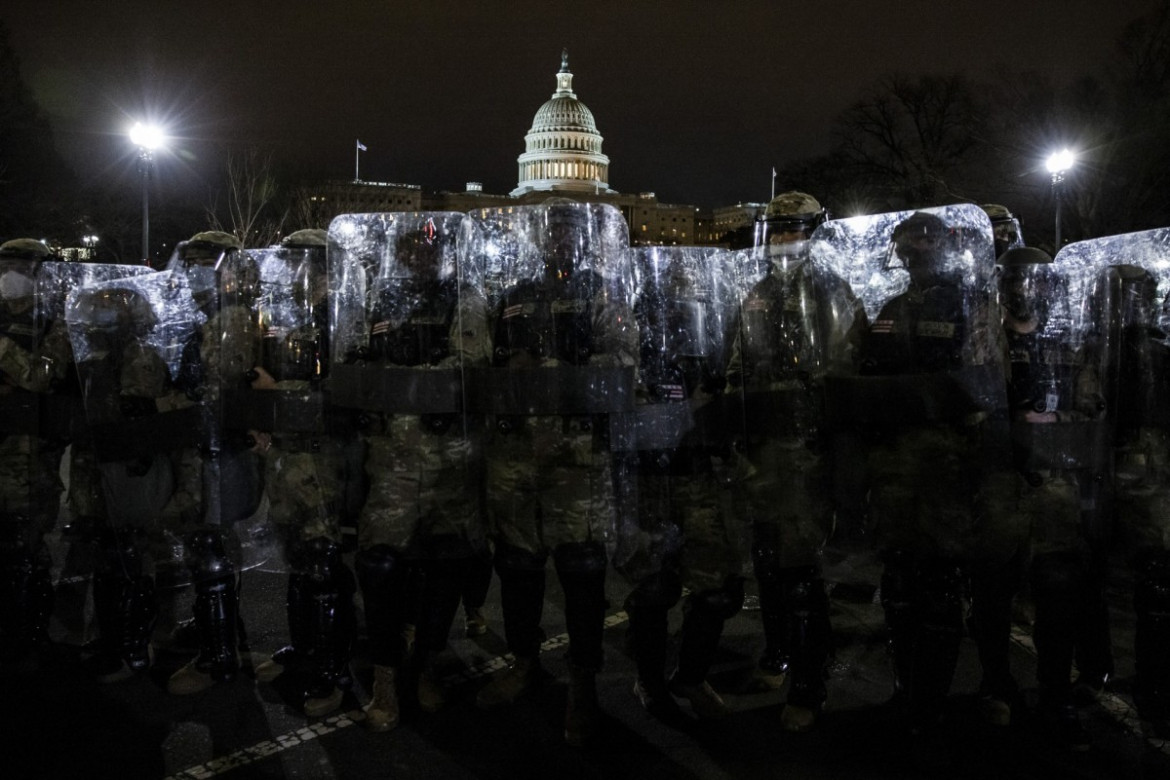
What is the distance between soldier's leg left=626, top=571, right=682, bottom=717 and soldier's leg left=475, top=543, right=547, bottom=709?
0.47 meters

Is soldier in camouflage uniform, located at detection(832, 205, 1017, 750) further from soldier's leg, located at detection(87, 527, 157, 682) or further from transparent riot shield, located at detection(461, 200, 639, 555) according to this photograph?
soldier's leg, located at detection(87, 527, 157, 682)

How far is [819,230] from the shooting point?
14.7 ft

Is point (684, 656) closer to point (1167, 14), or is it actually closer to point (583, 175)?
point (1167, 14)

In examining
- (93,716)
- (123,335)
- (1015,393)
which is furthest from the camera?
(123,335)

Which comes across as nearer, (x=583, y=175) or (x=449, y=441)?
(x=449, y=441)

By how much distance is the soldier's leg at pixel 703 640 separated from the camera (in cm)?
425

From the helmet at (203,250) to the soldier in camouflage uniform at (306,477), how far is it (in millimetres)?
602

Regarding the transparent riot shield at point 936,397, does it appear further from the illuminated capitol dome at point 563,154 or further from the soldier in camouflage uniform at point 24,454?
the illuminated capitol dome at point 563,154

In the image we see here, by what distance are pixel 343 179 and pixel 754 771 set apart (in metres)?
45.4

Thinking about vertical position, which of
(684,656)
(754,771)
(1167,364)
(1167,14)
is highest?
(1167,14)

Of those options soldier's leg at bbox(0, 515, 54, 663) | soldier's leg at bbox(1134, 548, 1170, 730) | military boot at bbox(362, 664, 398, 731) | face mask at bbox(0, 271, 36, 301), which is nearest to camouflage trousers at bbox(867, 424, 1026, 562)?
soldier's leg at bbox(1134, 548, 1170, 730)

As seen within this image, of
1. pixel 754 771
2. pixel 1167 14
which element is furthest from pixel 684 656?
pixel 1167 14

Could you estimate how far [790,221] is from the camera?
4.52m

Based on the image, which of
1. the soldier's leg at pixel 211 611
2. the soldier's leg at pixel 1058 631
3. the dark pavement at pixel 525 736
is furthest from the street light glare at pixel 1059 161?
the soldier's leg at pixel 211 611
